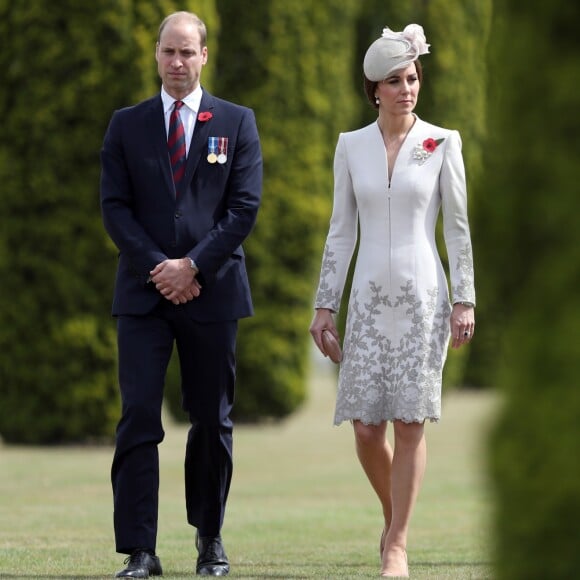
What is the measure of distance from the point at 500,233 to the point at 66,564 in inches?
163

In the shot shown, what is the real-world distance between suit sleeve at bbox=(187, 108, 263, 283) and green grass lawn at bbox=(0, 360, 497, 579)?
124cm

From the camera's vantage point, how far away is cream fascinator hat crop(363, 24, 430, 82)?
6.10 meters

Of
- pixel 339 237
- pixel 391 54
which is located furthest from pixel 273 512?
pixel 391 54

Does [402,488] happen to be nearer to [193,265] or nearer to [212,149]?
[193,265]

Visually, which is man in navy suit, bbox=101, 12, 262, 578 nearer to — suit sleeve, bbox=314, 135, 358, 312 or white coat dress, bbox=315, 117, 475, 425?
suit sleeve, bbox=314, 135, 358, 312

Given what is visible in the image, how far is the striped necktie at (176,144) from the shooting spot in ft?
20.1

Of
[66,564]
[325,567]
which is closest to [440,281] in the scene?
[325,567]

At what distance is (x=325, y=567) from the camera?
6.48 meters

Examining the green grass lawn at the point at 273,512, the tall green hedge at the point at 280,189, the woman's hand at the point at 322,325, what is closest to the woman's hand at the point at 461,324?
the woman's hand at the point at 322,325

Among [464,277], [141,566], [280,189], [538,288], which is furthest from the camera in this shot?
[280,189]

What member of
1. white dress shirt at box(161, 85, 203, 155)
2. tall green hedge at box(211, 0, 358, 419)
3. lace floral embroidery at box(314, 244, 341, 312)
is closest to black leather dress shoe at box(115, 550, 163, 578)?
lace floral embroidery at box(314, 244, 341, 312)

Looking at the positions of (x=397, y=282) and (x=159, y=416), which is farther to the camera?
(x=397, y=282)

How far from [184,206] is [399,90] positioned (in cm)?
98

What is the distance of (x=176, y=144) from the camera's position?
6203 mm
